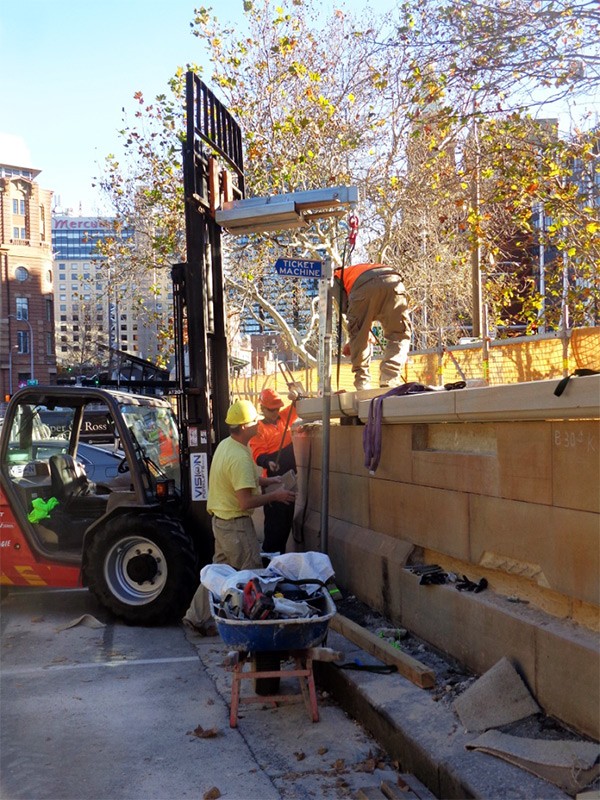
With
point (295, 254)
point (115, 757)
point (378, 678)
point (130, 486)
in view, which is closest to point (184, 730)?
point (115, 757)

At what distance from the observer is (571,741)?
379 centimetres

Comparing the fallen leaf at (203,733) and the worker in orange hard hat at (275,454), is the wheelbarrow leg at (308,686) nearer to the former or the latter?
the fallen leaf at (203,733)

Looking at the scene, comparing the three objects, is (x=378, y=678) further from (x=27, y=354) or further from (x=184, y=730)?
(x=27, y=354)

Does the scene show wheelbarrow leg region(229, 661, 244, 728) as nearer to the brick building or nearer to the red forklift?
the red forklift

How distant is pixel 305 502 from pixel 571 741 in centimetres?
505

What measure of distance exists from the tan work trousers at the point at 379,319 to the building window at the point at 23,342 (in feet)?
240

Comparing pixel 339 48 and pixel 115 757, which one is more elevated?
pixel 339 48

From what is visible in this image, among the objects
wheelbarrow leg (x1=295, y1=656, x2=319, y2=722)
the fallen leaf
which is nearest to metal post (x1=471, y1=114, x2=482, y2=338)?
wheelbarrow leg (x1=295, y1=656, x2=319, y2=722)

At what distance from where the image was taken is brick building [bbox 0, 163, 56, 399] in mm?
75938

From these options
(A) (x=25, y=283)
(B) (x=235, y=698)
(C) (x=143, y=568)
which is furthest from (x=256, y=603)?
(A) (x=25, y=283)

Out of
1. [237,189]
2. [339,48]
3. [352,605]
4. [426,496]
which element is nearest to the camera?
[426,496]

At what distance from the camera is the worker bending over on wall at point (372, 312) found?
314 inches

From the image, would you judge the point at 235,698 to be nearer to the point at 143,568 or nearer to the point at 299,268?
the point at 143,568

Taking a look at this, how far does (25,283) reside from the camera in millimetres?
80000
